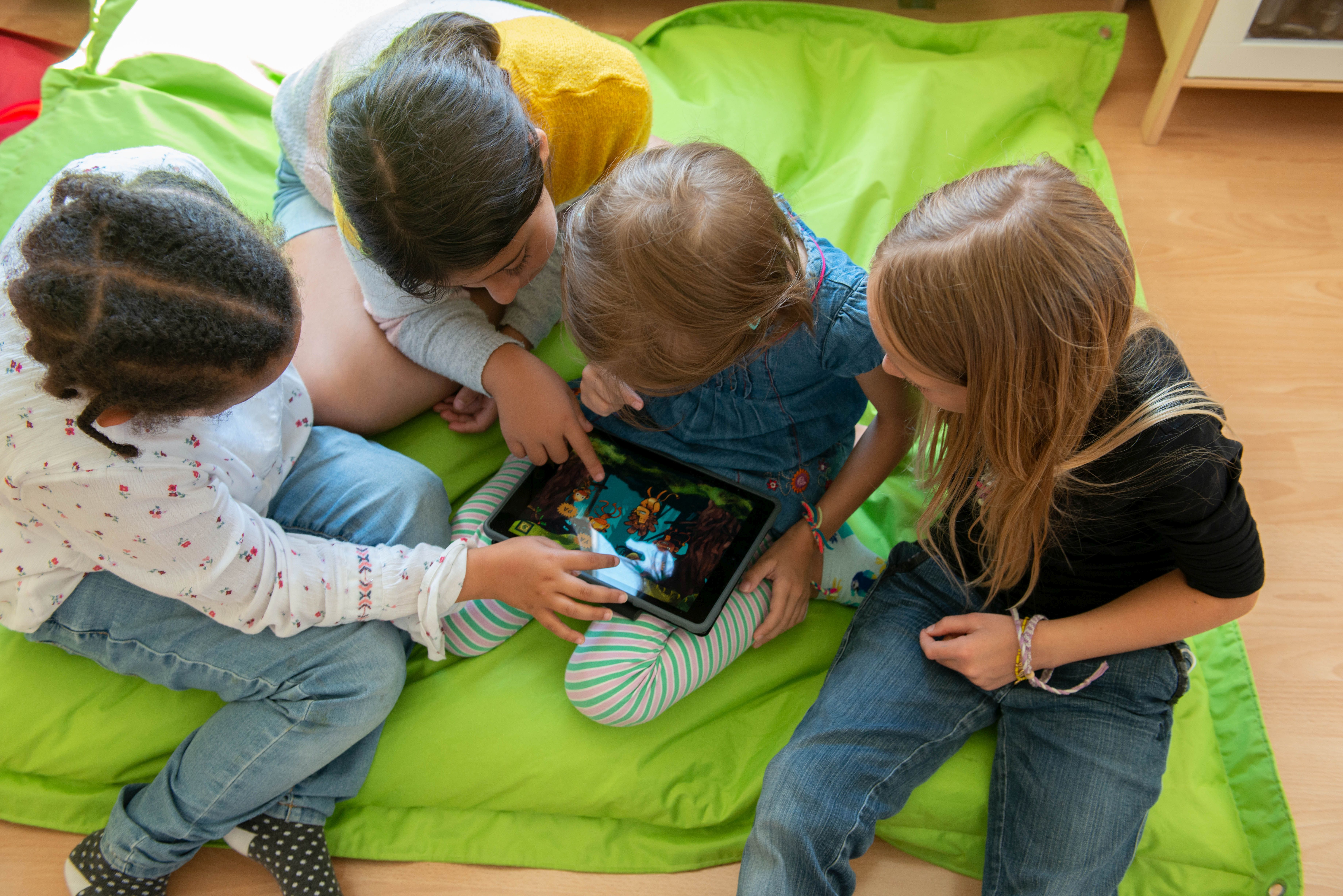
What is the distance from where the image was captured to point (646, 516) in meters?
0.93

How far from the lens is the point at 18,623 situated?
0.85 m

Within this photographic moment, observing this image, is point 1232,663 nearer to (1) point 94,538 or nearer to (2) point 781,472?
(2) point 781,472

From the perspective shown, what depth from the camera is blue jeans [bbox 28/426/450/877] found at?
0.86 metres

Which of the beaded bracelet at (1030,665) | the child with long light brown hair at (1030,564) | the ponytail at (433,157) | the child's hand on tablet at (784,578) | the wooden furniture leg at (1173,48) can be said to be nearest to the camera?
the child with long light brown hair at (1030,564)

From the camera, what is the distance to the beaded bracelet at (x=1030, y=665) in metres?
0.83

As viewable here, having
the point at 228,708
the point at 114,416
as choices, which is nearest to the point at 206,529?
the point at 114,416

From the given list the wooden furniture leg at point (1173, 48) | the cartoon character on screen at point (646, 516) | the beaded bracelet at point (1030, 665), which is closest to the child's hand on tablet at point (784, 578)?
the cartoon character on screen at point (646, 516)

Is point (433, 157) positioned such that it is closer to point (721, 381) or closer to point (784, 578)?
point (721, 381)

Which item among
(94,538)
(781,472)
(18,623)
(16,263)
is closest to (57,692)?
(18,623)

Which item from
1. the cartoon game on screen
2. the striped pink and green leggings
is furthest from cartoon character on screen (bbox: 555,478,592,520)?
the striped pink and green leggings

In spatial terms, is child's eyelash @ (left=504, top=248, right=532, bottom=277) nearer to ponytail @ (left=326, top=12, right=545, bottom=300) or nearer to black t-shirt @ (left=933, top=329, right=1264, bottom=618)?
ponytail @ (left=326, top=12, right=545, bottom=300)

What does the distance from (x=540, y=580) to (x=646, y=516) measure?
0.13 metres

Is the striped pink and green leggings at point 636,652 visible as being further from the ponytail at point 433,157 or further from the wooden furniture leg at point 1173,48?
the wooden furniture leg at point 1173,48

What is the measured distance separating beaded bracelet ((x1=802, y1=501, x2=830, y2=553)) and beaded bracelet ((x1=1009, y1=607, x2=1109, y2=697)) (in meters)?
0.21
